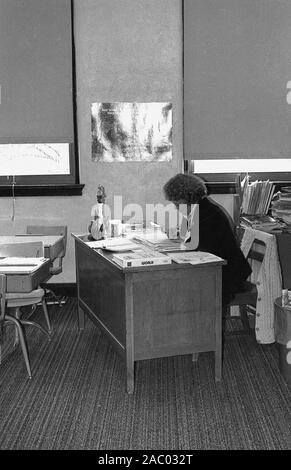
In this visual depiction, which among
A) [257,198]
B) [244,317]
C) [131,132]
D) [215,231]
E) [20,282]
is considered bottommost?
[244,317]

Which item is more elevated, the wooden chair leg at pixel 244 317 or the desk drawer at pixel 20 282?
the desk drawer at pixel 20 282

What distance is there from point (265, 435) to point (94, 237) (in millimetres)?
1930

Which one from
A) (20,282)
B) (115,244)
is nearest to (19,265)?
(20,282)

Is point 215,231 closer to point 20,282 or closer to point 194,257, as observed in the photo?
point 194,257

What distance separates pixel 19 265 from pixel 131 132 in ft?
7.33

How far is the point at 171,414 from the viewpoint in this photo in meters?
2.98

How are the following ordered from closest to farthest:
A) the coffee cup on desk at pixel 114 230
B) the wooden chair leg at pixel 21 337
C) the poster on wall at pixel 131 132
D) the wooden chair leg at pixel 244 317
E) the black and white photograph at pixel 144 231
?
the black and white photograph at pixel 144 231 < the wooden chair leg at pixel 21 337 < the coffee cup on desk at pixel 114 230 < the wooden chair leg at pixel 244 317 < the poster on wall at pixel 131 132

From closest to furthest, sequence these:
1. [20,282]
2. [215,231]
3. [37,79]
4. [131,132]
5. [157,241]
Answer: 1. [20,282]
2. [215,231]
3. [157,241]
4. [37,79]
5. [131,132]

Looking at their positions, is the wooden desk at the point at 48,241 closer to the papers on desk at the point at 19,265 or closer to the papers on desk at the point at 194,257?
the papers on desk at the point at 19,265

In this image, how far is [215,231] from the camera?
357cm

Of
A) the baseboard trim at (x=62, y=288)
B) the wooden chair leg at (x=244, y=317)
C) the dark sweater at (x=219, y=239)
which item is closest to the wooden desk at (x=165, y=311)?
the dark sweater at (x=219, y=239)

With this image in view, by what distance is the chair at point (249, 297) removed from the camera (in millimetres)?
3797

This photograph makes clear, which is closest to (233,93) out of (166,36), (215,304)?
→ (166,36)

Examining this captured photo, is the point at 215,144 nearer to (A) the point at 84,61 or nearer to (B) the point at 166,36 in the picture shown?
(B) the point at 166,36
